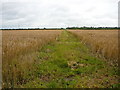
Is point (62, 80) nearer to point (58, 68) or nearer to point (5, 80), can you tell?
point (58, 68)

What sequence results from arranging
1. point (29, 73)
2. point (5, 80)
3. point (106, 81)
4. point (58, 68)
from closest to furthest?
point (5, 80), point (106, 81), point (29, 73), point (58, 68)

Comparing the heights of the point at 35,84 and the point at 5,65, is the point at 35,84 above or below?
below

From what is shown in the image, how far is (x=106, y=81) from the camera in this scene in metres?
5.11

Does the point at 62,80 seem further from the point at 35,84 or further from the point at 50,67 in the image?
the point at 50,67

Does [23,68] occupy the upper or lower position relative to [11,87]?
upper

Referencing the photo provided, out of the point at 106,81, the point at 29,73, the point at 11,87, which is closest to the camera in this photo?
the point at 11,87

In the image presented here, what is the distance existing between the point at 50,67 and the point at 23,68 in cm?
148

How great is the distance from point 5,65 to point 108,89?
139 inches

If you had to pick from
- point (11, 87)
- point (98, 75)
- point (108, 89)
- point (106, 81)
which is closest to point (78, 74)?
point (98, 75)

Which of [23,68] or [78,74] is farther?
[78,74]

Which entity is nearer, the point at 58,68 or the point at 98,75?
the point at 98,75

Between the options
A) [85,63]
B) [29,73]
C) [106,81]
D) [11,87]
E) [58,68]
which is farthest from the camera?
[85,63]

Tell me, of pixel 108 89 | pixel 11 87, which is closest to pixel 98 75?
pixel 108 89

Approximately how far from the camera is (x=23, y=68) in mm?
5270
